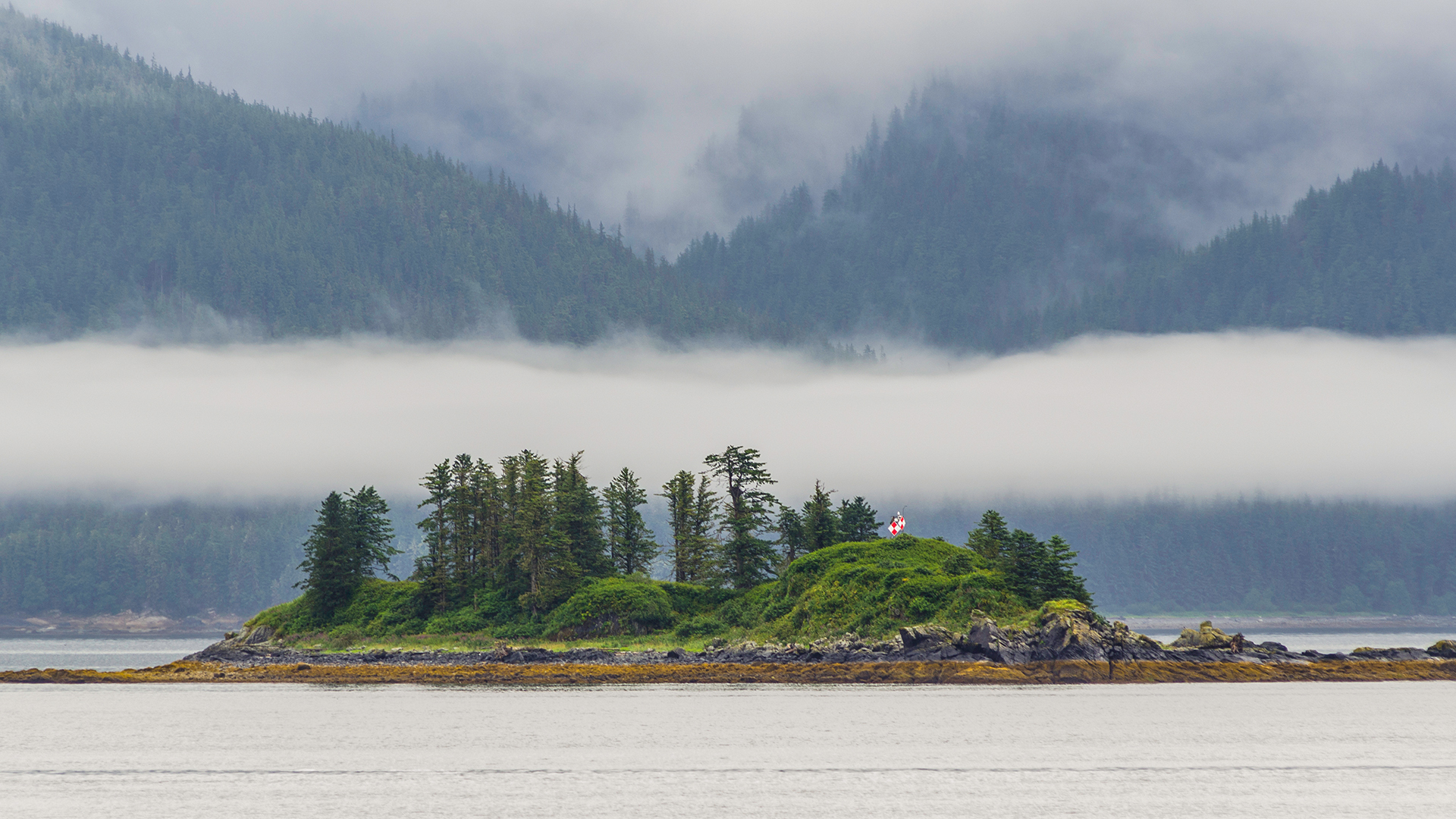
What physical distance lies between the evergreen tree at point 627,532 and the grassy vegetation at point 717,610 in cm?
1007

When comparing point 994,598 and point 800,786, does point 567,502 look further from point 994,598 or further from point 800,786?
point 800,786

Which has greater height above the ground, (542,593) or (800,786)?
(542,593)

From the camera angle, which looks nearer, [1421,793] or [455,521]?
[1421,793]

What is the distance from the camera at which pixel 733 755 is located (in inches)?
2603

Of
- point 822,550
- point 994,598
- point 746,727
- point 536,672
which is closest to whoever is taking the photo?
point 746,727

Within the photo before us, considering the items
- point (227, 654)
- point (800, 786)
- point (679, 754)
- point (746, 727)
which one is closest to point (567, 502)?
point (227, 654)

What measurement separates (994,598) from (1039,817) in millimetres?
61287

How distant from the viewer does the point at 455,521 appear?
14275 centimetres

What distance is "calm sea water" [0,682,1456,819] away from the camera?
52.0m

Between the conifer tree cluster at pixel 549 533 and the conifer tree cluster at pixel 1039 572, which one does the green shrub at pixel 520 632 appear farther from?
the conifer tree cluster at pixel 1039 572

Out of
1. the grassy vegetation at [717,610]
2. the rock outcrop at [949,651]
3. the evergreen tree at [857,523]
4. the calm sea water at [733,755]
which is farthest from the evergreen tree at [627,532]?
the calm sea water at [733,755]

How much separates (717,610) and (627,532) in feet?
71.8

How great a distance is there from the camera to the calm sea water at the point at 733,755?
171 feet

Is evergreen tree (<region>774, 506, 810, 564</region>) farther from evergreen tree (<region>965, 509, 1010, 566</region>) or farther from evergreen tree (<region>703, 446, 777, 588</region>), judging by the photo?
evergreen tree (<region>965, 509, 1010, 566</region>)
